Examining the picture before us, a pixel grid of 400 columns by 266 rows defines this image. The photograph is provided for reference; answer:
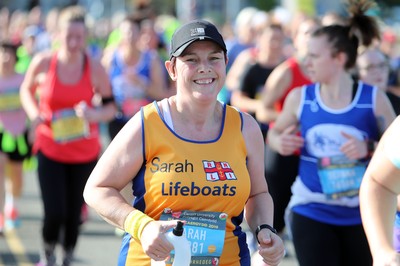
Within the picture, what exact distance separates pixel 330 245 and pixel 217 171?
4.49 feet

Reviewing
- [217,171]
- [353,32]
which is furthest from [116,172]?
[353,32]

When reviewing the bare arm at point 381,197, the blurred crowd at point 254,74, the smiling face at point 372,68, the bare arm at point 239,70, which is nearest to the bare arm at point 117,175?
the bare arm at point 381,197

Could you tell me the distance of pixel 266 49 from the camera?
860 centimetres

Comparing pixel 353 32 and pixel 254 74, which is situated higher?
pixel 353 32

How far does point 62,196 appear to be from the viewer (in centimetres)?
674

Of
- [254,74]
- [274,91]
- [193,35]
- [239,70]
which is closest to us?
[193,35]

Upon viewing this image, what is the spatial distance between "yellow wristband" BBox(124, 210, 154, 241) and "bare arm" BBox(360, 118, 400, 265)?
0.88m

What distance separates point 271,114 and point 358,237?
82.5 inches

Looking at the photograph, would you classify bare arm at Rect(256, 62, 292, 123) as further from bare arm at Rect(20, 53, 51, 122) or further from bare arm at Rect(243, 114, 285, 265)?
bare arm at Rect(243, 114, 285, 265)

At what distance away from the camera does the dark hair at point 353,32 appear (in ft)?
17.5

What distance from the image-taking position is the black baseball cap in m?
3.66

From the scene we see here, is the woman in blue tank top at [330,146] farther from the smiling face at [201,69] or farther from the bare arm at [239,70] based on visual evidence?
the bare arm at [239,70]

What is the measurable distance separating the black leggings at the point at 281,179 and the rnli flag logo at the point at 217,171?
309 cm

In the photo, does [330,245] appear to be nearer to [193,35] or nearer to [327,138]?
[327,138]
